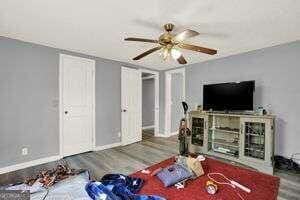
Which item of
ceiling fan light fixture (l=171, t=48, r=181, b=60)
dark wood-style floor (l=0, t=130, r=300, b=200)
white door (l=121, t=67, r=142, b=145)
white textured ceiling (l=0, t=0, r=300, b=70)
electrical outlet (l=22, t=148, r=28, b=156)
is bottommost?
dark wood-style floor (l=0, t=130, r=300, b=200)

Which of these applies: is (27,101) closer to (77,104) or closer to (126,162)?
(77,104)

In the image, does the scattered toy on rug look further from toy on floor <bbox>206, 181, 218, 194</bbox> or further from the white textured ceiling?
the white textured ceiling

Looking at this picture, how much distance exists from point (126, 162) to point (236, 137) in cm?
223

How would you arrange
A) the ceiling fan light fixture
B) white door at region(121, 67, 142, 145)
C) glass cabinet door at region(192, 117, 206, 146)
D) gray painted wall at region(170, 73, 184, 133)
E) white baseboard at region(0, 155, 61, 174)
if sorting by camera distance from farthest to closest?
gray painted wall at region(170, 73, 184, 133) → white door at region(121, 67, 142, 145) → glass cabinet door at region(192, 117, 206, 146) → white baseboard at region(0, 155, 61, 174) → the ceiling fan light fixture

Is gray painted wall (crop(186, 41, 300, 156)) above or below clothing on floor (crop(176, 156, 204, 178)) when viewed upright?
above

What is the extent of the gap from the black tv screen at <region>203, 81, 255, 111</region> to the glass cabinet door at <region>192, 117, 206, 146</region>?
337 millimetres

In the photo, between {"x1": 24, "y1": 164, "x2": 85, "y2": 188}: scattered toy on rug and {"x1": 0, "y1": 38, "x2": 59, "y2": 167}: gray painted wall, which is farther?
{"x1": 0, "y1": 38, "x2": 59, "y2": 167}: gray painted wall

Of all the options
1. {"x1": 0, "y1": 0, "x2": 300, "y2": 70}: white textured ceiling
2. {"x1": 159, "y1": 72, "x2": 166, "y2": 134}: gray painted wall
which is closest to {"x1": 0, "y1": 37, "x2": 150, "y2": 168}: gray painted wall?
{"x1": 0, "y1": 0, "x2": 300, "y2": 70}: white textured ceiling

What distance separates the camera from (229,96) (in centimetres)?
358

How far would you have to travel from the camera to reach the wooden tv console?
9.80 feet

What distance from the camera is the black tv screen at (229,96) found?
3.35 m

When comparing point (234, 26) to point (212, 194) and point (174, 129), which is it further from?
point (174, 129)

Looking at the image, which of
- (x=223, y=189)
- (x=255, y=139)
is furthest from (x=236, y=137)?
(x=223, y=189)

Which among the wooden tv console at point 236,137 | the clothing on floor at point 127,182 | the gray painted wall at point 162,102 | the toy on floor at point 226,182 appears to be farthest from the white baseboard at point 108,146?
the toy on floor at point 226,182
